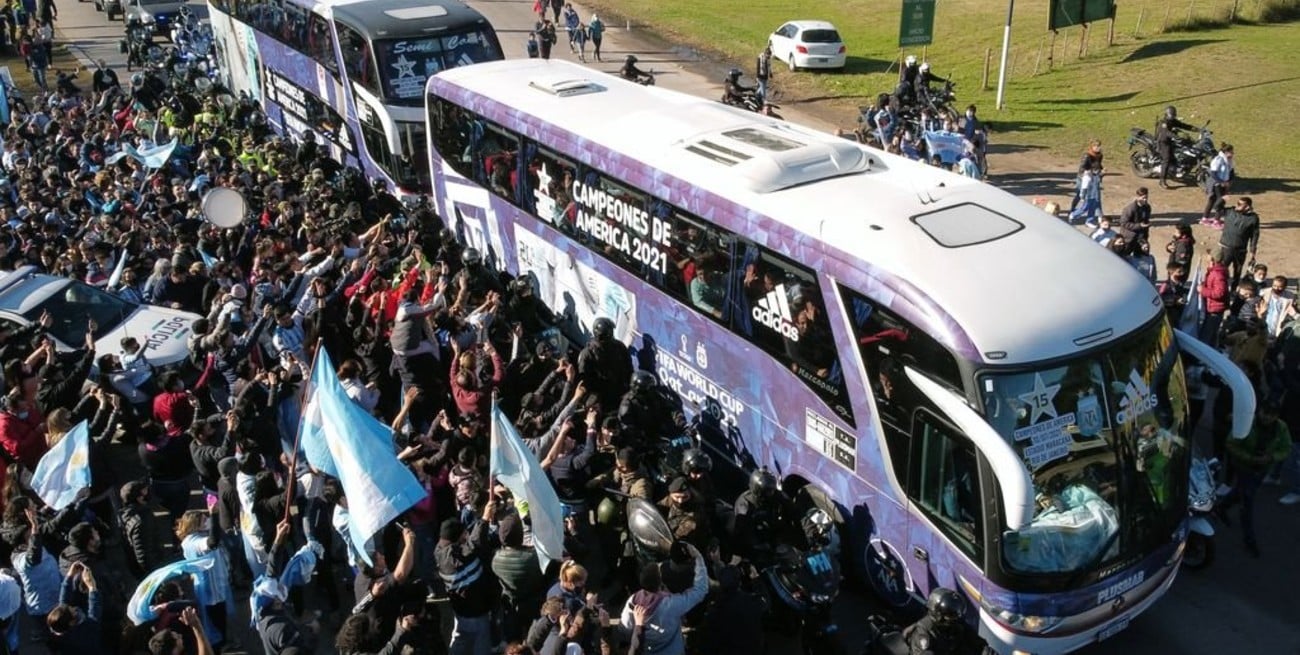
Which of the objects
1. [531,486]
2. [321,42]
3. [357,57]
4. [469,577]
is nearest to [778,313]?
[531,486]

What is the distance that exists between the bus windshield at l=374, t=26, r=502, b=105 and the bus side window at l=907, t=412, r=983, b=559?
12433mm

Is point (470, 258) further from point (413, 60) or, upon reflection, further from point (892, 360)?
point (892, 360)

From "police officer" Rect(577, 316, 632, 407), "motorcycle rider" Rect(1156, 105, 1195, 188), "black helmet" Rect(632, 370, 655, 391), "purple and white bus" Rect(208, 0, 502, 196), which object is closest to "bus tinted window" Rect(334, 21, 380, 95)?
"purple and white bus" Rect(208, 0, 502, 196)

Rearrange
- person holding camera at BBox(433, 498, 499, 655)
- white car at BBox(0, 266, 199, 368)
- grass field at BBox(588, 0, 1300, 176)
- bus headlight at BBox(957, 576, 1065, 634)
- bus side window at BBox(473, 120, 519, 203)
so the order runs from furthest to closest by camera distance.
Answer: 1. grass field at BBox(588, 0, 1300, 176)
2. bus side window at BBox(473, 120, 519, 203)
3. white car at BBox(0, 266, 199, 368)
4. bus headlight at BBox(957, 576, 1065, 634)
5. person holding camera at BBox(433, 498, 499, 655)

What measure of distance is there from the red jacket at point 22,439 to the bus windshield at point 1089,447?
8.15 m

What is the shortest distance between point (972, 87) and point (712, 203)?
22.3 metres

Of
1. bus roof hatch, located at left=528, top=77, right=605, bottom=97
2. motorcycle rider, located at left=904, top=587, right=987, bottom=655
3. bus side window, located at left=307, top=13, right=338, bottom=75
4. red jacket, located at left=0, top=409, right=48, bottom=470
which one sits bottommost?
red jacket, located at left=0, top=409, right=48, bottom=470

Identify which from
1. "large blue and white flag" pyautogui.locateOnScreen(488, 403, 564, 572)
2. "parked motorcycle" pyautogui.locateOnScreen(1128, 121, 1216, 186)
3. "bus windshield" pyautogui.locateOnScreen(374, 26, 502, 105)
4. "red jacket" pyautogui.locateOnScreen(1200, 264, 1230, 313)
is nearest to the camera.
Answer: "large blue and white flag" pyautogui.locateOnScreen(488, 403, 564, 572)

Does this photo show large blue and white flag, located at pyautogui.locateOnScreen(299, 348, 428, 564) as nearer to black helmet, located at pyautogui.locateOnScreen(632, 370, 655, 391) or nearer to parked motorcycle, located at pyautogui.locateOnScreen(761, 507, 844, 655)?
black helmet, located at pyautogui.locateOnScreen(632, 370, 655, 391)

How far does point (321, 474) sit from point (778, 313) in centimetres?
401

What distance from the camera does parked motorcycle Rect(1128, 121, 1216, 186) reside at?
20594 millimetres

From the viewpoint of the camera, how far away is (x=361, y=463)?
25.1 feet

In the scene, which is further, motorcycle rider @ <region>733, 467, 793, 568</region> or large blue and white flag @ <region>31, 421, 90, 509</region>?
large blue and white flag @ <region>31, 421, 90, 509</region>

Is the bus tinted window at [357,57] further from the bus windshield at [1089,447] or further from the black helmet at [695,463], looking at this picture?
the bus windshield at [1089,447]
